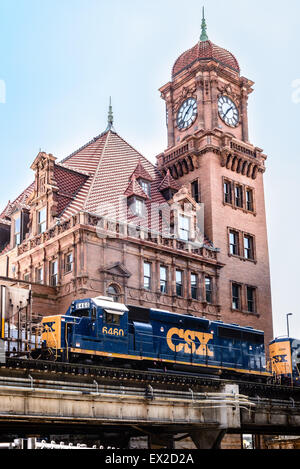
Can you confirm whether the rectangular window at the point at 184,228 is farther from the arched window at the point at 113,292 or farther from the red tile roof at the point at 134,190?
the arched window at the point at 113,292

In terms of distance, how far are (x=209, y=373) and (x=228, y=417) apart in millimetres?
8830

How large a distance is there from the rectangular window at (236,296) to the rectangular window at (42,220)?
17.0m

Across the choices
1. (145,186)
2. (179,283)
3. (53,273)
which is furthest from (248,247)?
(53,273)

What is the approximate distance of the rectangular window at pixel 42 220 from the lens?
163 feet

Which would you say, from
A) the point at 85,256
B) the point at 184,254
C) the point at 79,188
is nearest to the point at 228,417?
the point at 85,256

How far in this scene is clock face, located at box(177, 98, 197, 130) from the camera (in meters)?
59.7

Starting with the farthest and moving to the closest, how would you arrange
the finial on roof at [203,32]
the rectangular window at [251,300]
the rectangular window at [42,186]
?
the finial on roof at [203,32]
the rectangular window at [251,300]
the rectangular window at [42,186]

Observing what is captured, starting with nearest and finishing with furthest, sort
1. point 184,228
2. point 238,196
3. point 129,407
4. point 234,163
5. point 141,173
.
A: point 129,407 → point 184,228 → point 141,173 → point 234,163 → point 238,196

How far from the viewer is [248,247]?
57.7 meters

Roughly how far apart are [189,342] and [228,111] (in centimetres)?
2898

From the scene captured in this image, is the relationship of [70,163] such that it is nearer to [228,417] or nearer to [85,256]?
[85,256]

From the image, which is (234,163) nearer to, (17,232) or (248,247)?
(248,247)

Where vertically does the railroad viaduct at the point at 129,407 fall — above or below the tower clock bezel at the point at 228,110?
below

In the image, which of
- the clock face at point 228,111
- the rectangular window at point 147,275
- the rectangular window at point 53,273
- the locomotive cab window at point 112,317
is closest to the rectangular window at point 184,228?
the rectangular window at point 147,275
